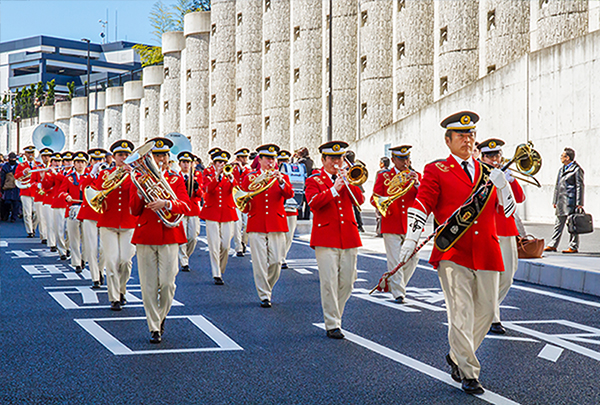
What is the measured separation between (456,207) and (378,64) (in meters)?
34.2

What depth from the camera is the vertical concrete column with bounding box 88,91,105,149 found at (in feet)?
226

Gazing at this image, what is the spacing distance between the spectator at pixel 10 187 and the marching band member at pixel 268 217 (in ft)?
59.5

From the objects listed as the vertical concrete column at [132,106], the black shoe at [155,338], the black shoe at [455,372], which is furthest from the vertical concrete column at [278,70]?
the black shoe at [455,372]

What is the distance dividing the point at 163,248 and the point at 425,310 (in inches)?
131

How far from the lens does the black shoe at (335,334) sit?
7.88 metres

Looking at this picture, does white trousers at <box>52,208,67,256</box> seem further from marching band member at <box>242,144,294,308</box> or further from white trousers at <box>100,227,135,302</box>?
marching band member at <box>242,144,294,308</box>

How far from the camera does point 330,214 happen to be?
27.6ft

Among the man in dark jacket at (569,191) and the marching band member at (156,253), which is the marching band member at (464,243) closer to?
the marching band member at (156,253)

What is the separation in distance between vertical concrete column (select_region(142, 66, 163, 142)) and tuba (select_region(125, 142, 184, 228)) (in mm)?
55038

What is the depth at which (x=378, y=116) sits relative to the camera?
39469 millimetres

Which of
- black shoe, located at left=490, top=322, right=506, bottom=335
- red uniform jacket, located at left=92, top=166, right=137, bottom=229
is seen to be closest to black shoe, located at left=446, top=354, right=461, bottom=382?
black shoe, located at left=490, top=322, right=506, bottom=335

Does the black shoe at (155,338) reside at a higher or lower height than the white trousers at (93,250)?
lower

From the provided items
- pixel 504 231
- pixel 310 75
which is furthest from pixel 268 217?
pixel 310 75

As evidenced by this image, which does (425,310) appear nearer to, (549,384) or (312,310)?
(312,310)
